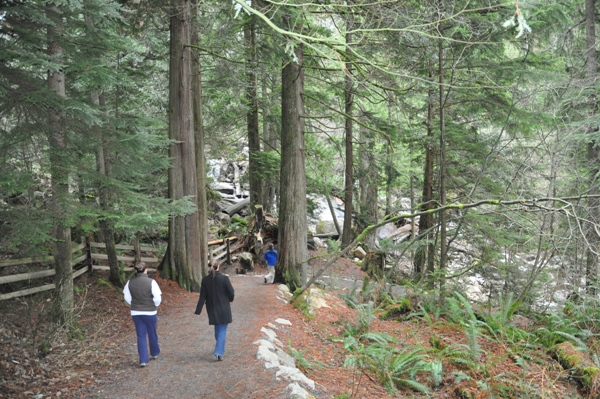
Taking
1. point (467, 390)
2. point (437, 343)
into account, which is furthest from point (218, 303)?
point (437, 343)

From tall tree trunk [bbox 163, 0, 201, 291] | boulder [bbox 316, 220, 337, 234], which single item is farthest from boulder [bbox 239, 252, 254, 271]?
boulder [bbox 316, 220, 337, 234]

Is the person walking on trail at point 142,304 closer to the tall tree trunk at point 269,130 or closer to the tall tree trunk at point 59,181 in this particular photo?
the tall tree trunk at point 59,181

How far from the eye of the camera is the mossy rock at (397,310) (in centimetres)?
1105

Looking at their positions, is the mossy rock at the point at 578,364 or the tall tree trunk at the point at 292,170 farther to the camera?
the tall tree trunk at the point at 292,170

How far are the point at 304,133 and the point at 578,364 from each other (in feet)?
28.5

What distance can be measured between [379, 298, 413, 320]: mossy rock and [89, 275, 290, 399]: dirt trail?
2.59 meters

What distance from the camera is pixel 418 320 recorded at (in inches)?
415

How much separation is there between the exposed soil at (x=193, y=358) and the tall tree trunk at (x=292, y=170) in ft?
7.21

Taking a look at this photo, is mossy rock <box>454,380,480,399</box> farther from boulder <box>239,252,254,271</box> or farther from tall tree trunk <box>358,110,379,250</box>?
boulder <box>239,252,254,271</box>

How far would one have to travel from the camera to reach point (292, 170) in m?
12.1

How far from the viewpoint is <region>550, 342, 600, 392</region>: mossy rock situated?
22.9 ft

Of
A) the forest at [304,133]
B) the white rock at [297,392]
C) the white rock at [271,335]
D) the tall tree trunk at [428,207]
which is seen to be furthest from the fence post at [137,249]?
the tall tree trunk at [428,207]

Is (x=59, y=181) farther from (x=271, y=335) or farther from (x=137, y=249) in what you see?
(x=137, y=249)

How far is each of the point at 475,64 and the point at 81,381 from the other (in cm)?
1266
